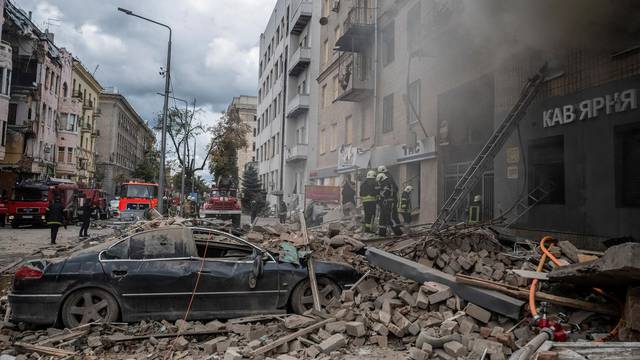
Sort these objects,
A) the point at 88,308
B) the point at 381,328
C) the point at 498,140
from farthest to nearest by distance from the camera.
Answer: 1. the point at 498,140
2. the point at 88,308
3. the point at 381,328

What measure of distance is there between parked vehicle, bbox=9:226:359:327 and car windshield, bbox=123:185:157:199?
18.9 meters

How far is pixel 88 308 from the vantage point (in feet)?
19.0

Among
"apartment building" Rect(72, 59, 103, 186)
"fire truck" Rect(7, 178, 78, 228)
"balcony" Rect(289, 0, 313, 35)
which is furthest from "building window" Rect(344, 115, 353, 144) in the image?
"apartment building" Rect(72, 59, 103, 186)

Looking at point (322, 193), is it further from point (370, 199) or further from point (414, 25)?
point (370, 199)

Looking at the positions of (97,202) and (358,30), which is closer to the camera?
(358,30)

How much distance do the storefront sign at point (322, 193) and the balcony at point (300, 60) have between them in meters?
13.8

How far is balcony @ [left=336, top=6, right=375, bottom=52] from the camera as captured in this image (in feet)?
63.8

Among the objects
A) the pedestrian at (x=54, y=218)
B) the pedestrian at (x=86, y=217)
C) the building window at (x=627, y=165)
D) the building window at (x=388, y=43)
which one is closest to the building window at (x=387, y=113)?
the building window at (x=388, y=43)

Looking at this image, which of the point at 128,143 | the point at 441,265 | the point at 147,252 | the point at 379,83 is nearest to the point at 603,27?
the point at 441,265

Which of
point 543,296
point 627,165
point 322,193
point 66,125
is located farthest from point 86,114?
point 543,296

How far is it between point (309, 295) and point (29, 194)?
67.5ft

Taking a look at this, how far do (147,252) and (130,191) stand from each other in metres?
19.3

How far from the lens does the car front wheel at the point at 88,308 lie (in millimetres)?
5738

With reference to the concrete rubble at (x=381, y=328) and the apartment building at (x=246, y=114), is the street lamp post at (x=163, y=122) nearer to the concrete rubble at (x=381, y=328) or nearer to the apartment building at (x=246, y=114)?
the concrete rubble at (x=381, y=328)
